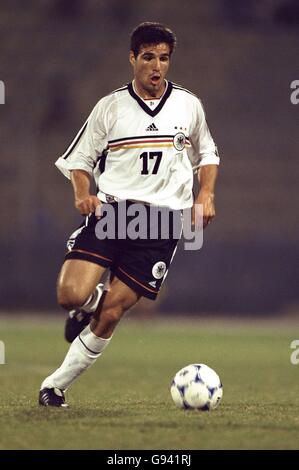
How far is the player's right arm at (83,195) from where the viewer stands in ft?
18.6

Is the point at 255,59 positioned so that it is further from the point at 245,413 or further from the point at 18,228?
the point at 245,413

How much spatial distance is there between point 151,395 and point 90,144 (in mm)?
2275

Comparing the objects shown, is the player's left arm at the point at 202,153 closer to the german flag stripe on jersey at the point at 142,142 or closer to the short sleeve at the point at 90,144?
the german flag stripe on jersey at the point at 142,142

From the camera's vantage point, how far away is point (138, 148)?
5957 millimetres

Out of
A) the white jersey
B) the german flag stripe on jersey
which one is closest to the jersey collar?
the white jersey

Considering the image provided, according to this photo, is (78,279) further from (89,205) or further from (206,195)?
(206,195)

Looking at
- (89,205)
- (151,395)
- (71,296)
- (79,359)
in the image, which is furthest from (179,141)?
(151,395)

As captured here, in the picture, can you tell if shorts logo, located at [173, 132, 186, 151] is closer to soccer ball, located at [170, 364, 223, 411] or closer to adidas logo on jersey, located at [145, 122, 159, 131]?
adidas logo on jersey, located at [145, 122, 159, 131]

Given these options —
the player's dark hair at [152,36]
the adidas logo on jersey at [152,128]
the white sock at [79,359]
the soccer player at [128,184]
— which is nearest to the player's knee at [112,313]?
the soccer player at [128,184]

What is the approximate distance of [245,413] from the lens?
5.91 meters

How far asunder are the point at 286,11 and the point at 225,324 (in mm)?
8541

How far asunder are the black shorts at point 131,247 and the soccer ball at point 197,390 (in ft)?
1.81

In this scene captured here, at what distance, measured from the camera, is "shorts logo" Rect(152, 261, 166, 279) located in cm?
598
